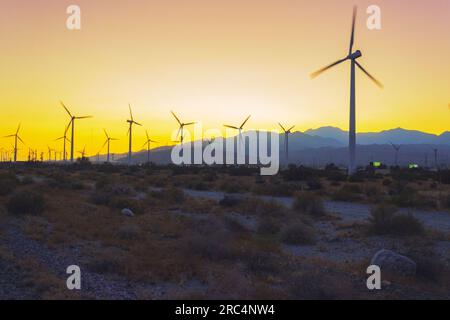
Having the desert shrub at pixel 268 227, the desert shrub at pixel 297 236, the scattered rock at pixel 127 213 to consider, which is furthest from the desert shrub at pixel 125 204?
the desert shrub at pixel 297 236

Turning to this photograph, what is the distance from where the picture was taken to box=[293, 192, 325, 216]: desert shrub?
28.4 metres

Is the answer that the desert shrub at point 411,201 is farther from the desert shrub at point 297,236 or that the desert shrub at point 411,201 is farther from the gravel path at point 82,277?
the gravel path at point 82,277

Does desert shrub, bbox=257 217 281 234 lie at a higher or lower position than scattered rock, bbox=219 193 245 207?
lower

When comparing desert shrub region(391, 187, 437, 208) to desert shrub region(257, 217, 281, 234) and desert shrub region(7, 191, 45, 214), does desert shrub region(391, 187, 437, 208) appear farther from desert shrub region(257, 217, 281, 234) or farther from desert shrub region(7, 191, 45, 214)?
desert shrub region(7, 191, 45, 214)

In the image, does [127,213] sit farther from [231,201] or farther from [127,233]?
[231,201]

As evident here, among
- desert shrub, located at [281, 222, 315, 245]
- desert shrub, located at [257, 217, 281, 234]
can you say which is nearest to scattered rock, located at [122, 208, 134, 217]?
desert shrub, located at [257, 217, 281, 234]

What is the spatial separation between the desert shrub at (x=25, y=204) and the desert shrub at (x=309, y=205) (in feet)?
49.3

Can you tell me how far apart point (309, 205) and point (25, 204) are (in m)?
16.1

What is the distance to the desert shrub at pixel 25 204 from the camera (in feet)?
74.5

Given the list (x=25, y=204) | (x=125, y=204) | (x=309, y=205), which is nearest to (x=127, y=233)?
(x=25, y=204)

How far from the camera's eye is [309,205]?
28953 mm

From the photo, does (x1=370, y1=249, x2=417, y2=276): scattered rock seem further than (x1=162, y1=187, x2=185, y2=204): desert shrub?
No

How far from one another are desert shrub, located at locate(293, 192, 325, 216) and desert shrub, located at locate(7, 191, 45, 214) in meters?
15.0
